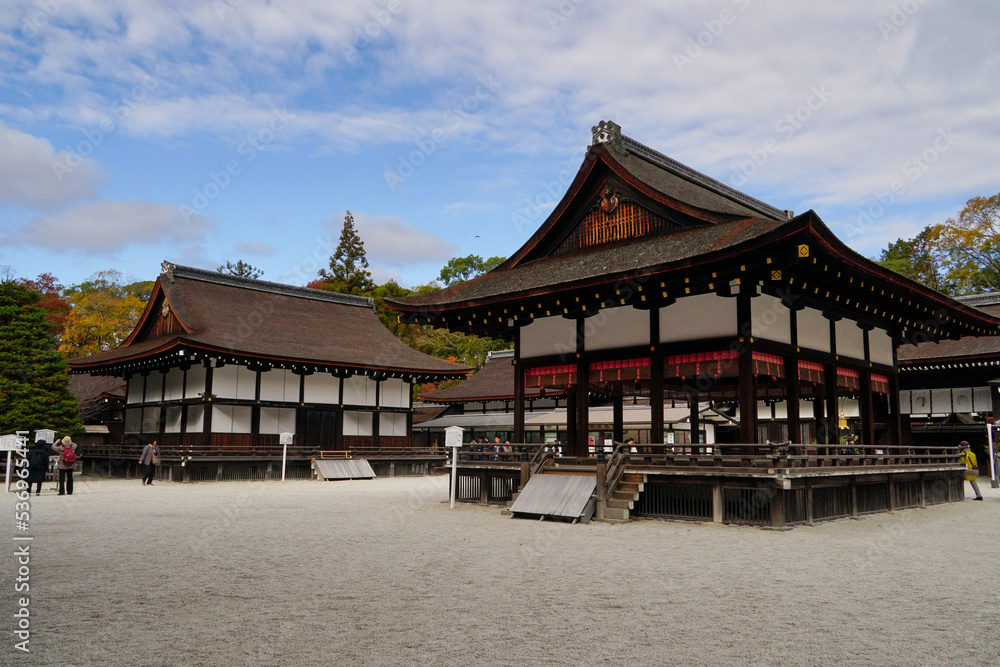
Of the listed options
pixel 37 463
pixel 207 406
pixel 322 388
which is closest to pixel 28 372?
pixel 207 406

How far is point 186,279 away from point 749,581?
32930 mm

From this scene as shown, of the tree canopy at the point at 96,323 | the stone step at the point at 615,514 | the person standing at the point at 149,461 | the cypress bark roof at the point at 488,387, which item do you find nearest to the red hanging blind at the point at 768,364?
the stone step at the point at 615,514

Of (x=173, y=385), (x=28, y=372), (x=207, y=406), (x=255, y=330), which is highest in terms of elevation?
(x=255, y=330)

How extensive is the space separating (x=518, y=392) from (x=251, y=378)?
16.6 meters

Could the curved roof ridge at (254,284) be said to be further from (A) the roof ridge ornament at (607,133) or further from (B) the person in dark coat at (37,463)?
(A) the roof ridge ornament at (607,133)

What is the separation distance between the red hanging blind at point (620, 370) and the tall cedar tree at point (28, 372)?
2177 centimetres

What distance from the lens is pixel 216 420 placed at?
1228 inches

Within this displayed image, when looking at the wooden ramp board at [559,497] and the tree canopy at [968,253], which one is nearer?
the wooden ramp board at [559,497]

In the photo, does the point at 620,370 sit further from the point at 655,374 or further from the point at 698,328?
the point at 698,328

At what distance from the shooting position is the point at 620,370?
18000 mm

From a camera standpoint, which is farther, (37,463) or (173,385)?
(173,385)

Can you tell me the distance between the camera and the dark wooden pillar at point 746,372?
50.9 ft

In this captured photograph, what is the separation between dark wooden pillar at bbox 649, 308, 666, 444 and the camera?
1688 cm

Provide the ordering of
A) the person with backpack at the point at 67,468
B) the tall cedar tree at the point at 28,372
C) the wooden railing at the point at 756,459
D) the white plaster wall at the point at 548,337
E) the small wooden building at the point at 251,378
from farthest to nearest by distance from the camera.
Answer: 1. the small wooden building at the point at 251,378
2. the tall cedar tree at the point at 28,372
3. the person with backpack at the point at 67,468
4. the white plaster wall at the point at 548,337
5. the wooden railing at the point at 756,459
